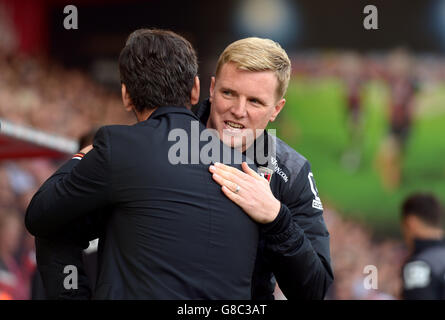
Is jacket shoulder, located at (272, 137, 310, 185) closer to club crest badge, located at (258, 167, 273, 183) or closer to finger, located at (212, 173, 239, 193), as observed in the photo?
club crest badge, located at (258, 167, 273, 183)

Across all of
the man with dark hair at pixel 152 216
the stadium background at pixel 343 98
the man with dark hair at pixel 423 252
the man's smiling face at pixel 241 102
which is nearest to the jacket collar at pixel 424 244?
the man with dark hair at pixel 423 252

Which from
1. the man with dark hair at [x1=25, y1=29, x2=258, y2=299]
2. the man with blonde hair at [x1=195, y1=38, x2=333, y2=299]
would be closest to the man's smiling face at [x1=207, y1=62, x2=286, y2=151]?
the man with blonde hair at [x1=195, y1=38, x2=333, y2=299]

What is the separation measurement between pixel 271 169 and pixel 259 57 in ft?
1.34

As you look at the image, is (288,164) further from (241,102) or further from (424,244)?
(424,244)

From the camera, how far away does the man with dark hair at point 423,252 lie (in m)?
3.85

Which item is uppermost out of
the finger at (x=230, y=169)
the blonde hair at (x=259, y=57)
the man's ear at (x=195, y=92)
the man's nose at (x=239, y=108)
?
the blonde hair at (x=259, y=57)

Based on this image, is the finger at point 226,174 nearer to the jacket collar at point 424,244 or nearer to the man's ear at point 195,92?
the man's ear at point 195,92

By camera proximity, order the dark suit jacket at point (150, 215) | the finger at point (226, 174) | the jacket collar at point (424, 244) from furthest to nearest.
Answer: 1. the jacket collar at point (424, 244)
2. the finger at point (226, 174)
3. the dark suit jacket at point (150, 215)

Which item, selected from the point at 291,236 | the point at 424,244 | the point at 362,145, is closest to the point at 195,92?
the point at 291,236

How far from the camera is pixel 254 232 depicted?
2139mm

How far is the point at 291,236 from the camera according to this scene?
2172 millimetres

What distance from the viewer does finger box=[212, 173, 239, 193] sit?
2074 mm

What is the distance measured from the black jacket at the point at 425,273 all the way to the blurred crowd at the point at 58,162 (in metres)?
2.27

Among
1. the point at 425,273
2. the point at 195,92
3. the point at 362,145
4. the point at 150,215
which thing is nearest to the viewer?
the point at 150,215
